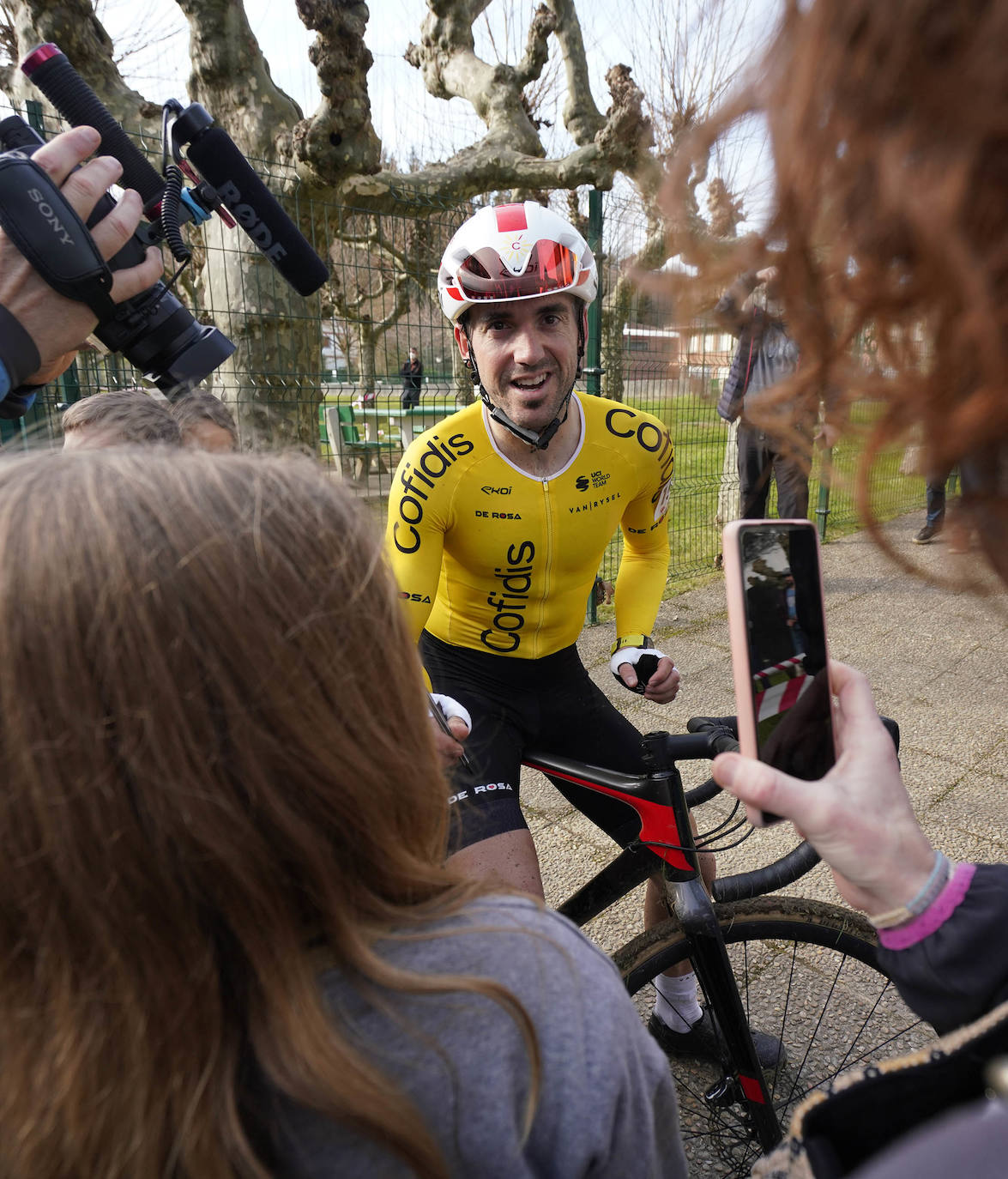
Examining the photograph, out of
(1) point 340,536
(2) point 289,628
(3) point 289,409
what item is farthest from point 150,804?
(3) point 289,409

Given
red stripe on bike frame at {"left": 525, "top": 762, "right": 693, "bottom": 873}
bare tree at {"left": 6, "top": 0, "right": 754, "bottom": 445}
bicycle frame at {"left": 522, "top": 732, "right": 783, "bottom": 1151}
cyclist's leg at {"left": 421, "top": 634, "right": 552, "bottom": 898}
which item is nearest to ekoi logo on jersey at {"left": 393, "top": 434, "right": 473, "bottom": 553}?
cyclist's leg at {"left": 421, "top": 634, "right": 552, "bottom": 898}

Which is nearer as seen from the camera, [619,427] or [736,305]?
[736,305]

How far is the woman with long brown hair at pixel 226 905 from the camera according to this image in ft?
2.21

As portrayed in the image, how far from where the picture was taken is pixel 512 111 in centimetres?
831

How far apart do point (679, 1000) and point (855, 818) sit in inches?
66.5

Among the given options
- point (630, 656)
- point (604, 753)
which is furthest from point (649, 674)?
point (604, 753)

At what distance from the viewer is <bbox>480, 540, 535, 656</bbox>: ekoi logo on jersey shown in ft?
8.32

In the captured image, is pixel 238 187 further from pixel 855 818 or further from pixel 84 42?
pixel 84 42

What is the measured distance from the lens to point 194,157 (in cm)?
171

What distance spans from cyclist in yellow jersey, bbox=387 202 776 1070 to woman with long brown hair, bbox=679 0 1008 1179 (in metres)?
1.41

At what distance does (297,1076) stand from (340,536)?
51 centimetres

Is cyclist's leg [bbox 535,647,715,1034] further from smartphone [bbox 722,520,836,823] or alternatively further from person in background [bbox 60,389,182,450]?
person in background [bbox 60,389,182,450]

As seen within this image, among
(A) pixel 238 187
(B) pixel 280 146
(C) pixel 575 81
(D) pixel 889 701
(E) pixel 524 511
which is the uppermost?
(C) pixel 575 81

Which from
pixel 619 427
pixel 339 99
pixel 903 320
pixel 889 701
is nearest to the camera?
pixel 903 320
